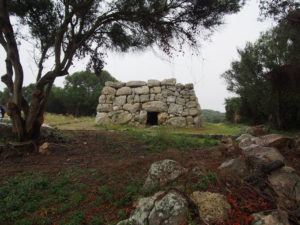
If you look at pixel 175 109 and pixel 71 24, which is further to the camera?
pixel 175 109

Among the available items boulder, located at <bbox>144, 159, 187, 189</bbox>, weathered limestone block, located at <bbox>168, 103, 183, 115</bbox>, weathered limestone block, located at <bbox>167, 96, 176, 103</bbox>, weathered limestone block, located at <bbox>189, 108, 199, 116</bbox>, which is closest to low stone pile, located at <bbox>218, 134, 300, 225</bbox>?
boulder, located at <bbox>144, 159, 187, 189</bbox>

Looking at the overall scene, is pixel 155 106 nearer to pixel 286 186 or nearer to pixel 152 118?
pixel 152 118

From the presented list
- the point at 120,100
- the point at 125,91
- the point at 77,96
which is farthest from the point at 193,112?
the point at 77,96

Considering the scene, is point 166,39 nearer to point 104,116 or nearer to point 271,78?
point 271,78

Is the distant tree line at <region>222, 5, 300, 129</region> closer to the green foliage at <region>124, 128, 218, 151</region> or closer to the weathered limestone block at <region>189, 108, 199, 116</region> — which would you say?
the weathered limestone block at <region>189, 108, 199, 116</region>

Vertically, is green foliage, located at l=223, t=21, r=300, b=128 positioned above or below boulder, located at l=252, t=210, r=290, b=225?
above

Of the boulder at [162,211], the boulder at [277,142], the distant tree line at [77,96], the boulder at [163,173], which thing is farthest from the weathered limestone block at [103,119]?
the distant tree line at [77,96]

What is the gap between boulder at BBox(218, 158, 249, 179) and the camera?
583 cm

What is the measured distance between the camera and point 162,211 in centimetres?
502

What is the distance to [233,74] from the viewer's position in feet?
66.7

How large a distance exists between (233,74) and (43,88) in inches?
490

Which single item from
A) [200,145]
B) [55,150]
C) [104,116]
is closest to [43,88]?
[55,150]

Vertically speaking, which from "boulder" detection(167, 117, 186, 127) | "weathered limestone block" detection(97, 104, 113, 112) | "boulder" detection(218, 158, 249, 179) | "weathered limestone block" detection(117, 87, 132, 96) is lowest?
"boulder" detection(218, 158, 249, 179)

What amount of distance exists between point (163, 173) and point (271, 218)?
183cm
